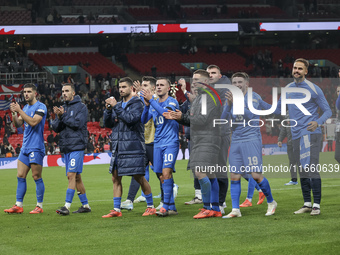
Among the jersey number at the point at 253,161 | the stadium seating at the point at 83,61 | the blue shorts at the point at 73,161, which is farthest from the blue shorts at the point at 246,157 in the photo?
the stadium seating at the point at 83,61

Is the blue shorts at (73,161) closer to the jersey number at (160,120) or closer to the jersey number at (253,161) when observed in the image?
the jersey number at (160,120)

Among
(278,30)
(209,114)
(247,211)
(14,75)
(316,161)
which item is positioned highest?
(278,30)

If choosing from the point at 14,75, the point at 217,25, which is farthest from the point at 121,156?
the point at 217,25

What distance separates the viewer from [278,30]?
144ft

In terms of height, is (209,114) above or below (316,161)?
above

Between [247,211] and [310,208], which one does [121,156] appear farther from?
[310,208]

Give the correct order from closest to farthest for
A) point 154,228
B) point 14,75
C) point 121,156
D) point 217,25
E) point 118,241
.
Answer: point 118,241 → point 154,228 → point 121,156 → point 14,75 → point 217,25

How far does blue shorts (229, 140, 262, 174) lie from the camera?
8.57 metres

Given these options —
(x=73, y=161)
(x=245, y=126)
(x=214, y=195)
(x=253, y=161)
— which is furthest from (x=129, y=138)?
(x=253, y=161)

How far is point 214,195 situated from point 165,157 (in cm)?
97

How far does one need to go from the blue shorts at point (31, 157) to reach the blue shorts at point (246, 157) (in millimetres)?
3424

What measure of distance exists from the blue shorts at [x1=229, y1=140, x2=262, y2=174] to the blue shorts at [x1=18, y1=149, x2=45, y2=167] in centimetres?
342

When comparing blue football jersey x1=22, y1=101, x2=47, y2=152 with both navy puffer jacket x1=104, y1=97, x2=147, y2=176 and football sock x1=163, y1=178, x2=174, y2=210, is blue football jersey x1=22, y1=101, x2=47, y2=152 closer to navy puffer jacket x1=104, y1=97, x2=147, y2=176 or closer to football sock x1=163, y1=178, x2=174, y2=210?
navy puffer jacket x1=104, y1=97, x2=147, y2=176

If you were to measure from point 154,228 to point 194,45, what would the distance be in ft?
129
